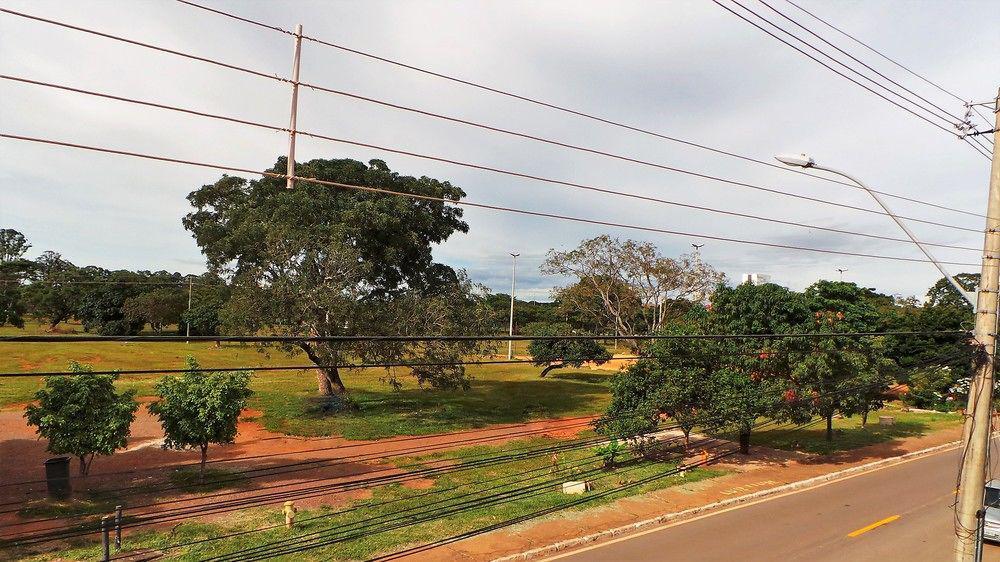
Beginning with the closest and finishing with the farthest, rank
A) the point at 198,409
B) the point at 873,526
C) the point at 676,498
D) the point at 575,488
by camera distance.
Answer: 1. the point at 873,526
2. the point at 676,498
3. the point at 575,488
4. the point at 198,409

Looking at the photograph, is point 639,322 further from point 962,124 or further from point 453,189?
point 962,124

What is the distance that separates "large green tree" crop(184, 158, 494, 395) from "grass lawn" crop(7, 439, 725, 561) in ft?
26.6

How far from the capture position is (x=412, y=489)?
703 inches

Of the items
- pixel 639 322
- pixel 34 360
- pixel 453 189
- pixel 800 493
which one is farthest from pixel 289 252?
pixel 639 322

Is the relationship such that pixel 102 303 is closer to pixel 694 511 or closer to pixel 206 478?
pixel 206 478

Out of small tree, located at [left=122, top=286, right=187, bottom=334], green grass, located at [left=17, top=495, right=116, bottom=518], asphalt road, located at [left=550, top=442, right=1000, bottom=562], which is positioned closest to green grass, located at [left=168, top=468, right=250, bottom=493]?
green grass, located at [left=17, top=495, right=116, bottom=518]

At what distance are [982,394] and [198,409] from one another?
65.2 ft

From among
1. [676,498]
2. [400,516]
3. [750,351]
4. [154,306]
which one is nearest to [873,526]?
[676,498]

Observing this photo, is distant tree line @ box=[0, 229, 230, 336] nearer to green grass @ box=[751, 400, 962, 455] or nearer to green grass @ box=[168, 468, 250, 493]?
green grass @ box=[168, 468, 250, 493]

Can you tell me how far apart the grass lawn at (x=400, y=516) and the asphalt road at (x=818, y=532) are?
8.93 ft

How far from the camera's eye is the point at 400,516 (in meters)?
15.4

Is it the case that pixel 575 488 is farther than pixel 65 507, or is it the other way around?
pixel 575 488

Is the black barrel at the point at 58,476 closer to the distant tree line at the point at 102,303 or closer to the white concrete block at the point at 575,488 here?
the white concrete block at the point at 575,488

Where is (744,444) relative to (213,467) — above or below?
above
